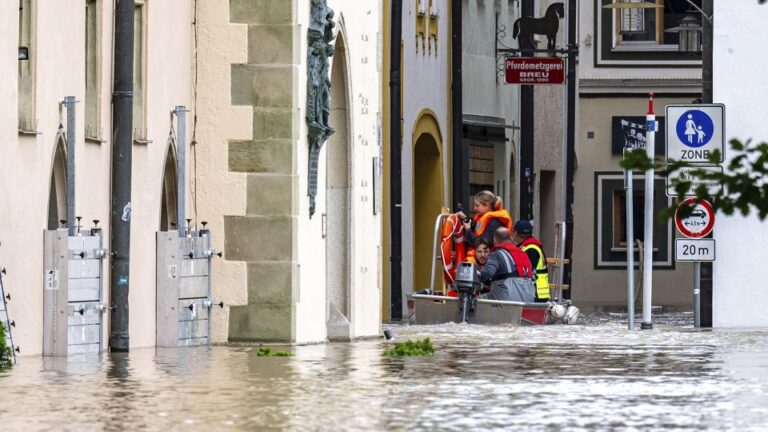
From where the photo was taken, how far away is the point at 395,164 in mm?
33344

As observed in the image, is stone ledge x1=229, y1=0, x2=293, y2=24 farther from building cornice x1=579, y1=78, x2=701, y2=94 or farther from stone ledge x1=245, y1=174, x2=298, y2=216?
building cornice x1=579, y1=78, x2=701, y2=94

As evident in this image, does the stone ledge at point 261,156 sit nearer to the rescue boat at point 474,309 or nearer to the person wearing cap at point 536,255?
the rescue boat at point 474,309

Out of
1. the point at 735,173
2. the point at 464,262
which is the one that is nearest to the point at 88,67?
the point at 464,262

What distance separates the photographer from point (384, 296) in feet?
111

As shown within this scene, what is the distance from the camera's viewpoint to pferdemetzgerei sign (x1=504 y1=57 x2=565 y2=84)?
1433 inches

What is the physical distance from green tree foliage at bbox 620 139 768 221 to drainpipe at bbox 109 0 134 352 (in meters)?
12.7

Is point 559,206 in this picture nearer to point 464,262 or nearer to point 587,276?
point 587,276

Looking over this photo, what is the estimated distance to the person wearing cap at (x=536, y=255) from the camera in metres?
28.5

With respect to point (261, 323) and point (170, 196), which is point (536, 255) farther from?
point (170, 196)

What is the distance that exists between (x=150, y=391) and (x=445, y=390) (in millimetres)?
1752

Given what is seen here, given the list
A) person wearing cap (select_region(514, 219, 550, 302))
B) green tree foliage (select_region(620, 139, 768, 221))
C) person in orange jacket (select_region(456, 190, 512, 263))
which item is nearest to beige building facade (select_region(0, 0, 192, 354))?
person wearing cap (select_region(514, 219, 550, 302))

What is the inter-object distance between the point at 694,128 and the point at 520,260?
182 inches

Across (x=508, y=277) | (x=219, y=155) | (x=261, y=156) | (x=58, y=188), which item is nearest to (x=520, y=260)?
(x=508, y=277)

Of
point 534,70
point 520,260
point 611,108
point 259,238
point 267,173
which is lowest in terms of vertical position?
point 520,260
